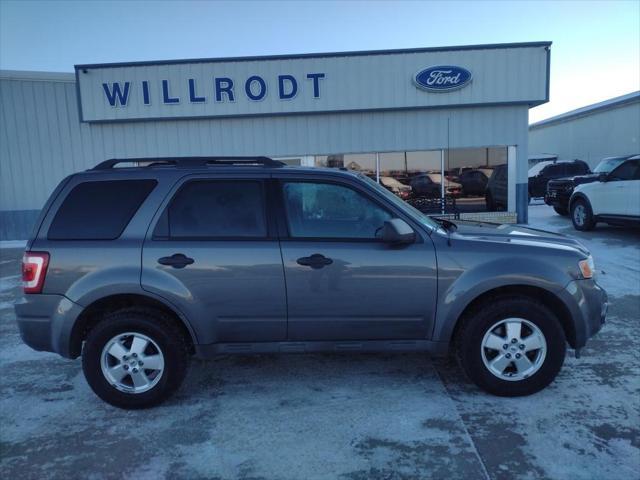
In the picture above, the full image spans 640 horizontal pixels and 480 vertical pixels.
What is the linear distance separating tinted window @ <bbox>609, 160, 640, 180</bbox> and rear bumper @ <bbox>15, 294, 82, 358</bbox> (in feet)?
36.3

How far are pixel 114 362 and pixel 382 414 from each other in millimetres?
2012

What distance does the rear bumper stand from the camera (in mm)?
3447

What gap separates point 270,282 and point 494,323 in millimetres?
1673

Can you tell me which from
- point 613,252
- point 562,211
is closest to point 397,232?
point 613,252

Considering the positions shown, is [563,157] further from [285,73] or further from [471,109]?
[285,73]

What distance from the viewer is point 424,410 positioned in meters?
3.44

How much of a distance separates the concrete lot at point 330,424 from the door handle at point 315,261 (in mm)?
1060

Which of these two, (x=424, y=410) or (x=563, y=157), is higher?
(x=563, y=157)

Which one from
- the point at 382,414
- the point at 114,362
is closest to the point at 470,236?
the point at 382,414

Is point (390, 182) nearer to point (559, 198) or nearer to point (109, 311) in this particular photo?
point (559, 198)

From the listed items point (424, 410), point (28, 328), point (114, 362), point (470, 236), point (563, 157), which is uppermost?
point (563, 157)

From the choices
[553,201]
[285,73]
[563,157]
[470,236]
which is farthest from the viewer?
[563,157]

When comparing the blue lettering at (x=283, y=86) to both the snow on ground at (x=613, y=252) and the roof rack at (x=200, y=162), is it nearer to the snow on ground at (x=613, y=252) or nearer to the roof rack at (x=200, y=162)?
the snow on ground at (x=613, y=252)

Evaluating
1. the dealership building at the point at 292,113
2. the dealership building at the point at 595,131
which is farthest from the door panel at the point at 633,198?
the dealership building at the point at 595,131
